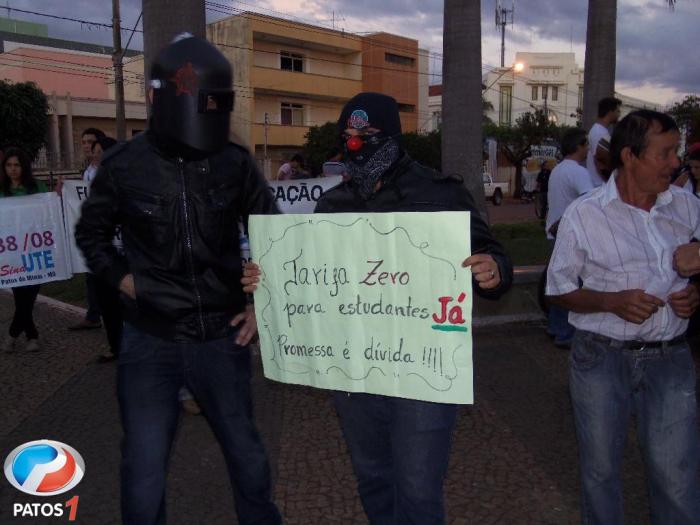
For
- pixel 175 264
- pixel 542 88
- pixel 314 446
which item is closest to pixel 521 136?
pixel 542 88

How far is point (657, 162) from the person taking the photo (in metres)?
2.61

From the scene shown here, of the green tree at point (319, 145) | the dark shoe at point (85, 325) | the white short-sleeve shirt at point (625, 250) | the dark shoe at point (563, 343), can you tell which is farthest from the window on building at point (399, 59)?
the white short-sleeve shirt at point (625, 250)

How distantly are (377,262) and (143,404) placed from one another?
3.36ft

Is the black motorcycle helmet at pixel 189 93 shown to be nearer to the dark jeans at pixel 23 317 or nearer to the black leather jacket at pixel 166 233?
the black leather jacket at pixel 166 233

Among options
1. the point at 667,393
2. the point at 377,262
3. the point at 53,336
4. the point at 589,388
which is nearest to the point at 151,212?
the point at 377,262

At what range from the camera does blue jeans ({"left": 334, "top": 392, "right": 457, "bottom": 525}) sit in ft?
8.18

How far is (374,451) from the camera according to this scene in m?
2.73

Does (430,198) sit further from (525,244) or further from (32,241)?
(525,244)

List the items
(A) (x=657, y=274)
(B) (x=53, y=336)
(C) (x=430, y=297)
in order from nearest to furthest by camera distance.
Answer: (C) (x=430, y=297)
(A) (x=657, y=274)
(B) (x=53, y=336)

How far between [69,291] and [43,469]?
640 centimetres

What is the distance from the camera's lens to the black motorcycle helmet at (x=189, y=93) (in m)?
2.55

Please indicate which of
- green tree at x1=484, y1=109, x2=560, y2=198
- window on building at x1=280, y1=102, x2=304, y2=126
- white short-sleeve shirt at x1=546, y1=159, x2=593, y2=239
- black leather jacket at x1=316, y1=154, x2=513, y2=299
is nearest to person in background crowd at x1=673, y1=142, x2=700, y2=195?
white short-sleeve shirt at x1=546, y1=159, x2=593, y2=239

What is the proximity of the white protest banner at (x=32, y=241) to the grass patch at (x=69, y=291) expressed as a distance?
5.52 feet

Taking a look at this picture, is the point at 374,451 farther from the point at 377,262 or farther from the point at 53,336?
the point at 53,336
